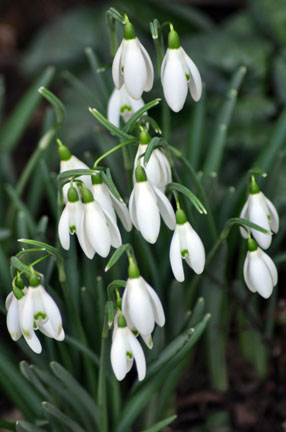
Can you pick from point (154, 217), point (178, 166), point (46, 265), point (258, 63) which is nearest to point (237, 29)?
point (258, 63)

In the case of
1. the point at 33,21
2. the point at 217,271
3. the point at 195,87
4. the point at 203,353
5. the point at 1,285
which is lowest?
the point at 203,353

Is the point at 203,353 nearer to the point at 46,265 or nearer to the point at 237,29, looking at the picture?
the point at 46,265

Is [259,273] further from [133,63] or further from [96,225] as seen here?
[133,63]

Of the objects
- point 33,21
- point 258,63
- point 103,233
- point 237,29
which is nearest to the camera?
point 103,233

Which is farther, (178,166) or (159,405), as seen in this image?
(178,166)

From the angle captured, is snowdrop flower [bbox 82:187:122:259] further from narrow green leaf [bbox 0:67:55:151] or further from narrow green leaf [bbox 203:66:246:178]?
narrow green leaf [bbox 0:67:55:151]

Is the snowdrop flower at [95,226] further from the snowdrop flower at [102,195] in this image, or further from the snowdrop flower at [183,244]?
the snowdrop flower at [183,244]
